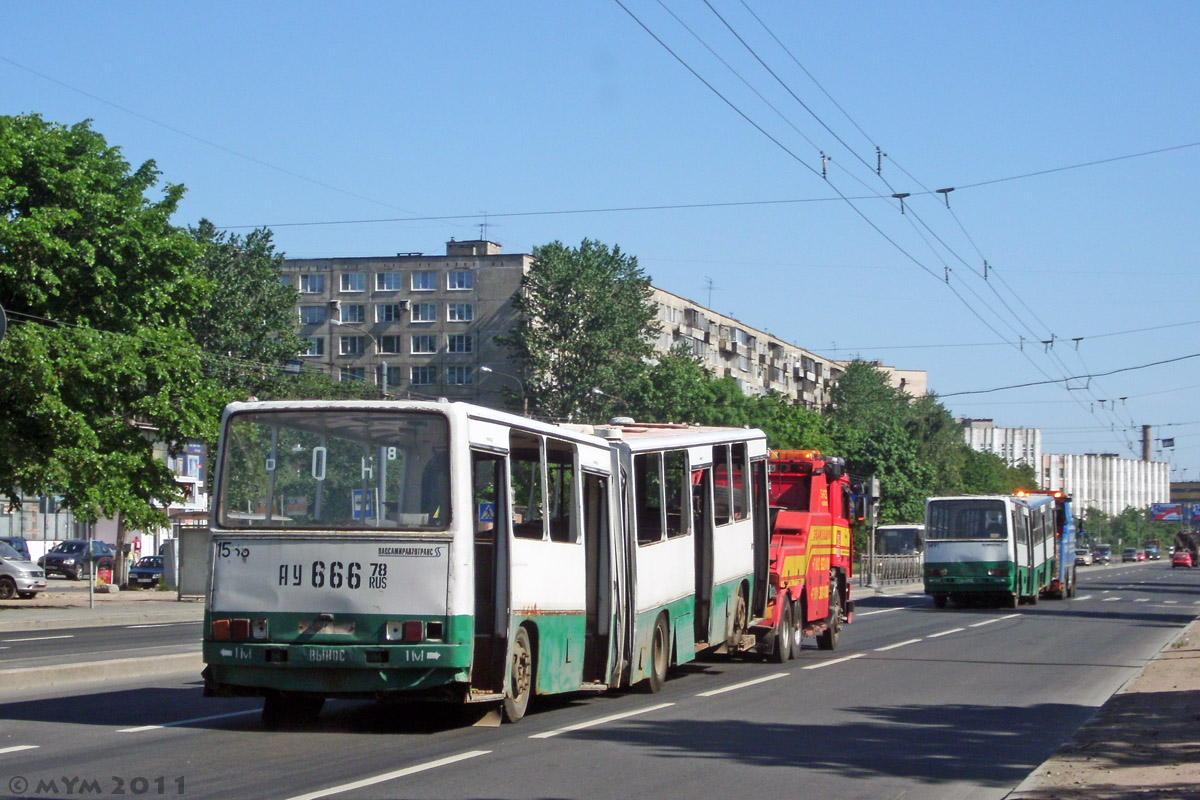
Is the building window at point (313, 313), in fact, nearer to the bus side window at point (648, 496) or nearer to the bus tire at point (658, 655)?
the bus side window at point (648, 496)

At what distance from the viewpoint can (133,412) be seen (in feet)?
117

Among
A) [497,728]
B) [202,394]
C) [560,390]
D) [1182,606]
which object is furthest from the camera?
[560,390]

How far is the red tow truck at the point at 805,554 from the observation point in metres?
19.7

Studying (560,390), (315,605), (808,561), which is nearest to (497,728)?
(315,605)

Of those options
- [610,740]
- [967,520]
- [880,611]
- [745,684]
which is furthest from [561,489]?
[967,520]

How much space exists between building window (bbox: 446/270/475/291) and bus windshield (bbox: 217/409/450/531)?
8573cm

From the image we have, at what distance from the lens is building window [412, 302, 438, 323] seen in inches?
3868

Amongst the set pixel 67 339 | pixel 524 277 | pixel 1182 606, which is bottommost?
pixel 1182 606

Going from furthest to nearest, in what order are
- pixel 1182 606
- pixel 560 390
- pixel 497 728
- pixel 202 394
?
pixel 560 390
pixel 1182 606
pixel 202 394
pixel 497 728

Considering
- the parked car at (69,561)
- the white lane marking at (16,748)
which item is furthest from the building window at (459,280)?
the white lane marking at (16,748)

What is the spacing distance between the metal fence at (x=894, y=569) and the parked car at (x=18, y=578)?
29.4 metres

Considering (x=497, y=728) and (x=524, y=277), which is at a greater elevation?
(x=524, y=277)

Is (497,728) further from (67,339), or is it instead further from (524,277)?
(524,277)

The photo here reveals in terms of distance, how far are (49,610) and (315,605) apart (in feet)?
88.8
